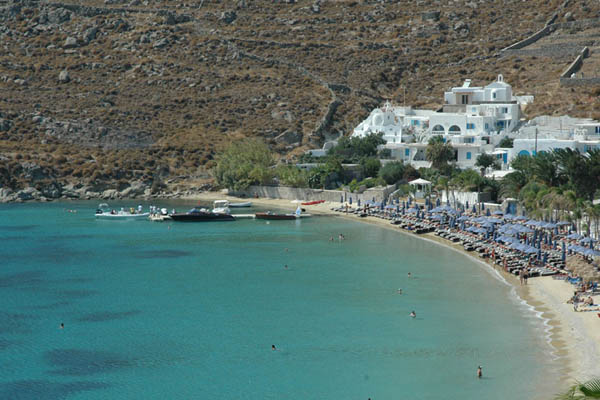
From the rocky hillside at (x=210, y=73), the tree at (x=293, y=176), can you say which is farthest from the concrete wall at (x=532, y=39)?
the tree at (x=293, y=176)

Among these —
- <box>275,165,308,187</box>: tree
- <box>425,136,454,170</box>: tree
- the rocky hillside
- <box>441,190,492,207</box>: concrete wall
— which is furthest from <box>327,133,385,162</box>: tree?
<box>441,190,492,207</box>: concrete wall

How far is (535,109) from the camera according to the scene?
388 feet

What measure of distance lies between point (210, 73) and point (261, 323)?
10404 cm

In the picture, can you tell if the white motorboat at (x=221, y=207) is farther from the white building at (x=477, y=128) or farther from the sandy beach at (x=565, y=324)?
the sandy beach at (x=565, y=324)

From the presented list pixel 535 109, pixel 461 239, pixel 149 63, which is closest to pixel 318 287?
pixel 461 239

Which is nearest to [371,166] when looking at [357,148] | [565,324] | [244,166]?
[357,148]

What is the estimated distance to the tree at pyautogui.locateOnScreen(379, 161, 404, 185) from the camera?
10300cm

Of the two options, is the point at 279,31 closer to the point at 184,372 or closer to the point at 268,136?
the point at 268,136

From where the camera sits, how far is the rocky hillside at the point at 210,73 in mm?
128125

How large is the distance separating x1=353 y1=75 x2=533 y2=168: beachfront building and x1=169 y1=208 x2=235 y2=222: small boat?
1002 inches

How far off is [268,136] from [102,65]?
1544 inches

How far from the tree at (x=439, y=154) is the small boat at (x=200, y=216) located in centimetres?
2434

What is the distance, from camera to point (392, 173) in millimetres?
103000

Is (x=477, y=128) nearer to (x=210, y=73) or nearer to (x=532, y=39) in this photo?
(x=532, y=39)
